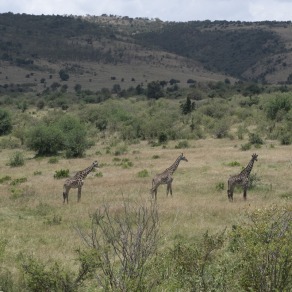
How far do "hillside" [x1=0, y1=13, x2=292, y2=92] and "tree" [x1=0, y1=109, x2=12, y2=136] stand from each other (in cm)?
6715

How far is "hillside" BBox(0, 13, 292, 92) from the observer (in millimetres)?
140750

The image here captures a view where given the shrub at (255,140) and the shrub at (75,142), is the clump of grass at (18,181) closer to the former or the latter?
the shrub at (75,142)

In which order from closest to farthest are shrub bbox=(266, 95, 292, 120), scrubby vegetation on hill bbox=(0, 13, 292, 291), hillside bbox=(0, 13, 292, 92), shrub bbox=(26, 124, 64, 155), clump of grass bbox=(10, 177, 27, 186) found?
scrubby vegetation on hill bbox=(0, 13, 292, 291), clump of grass bbox=(10, 177, 27, 186), shrub bbox=(26, 124, 64, 155), shrub bbox=(266, 95, 292, 120), hillside bbox=(0, 13, 292, 92)

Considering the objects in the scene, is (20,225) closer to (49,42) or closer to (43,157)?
(43,157)

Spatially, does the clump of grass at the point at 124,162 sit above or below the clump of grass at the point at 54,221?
below

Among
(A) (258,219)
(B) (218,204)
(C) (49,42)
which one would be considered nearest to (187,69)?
(C) (49,42)

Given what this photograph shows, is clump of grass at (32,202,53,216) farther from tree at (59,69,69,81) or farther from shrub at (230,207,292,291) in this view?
tree at (59,69,69,81)

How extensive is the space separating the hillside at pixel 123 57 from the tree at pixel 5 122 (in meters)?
67.2

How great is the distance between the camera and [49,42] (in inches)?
6575

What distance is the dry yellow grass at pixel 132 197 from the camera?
16031mm

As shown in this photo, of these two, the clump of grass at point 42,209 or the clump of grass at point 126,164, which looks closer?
the clump of grass at point 42,209

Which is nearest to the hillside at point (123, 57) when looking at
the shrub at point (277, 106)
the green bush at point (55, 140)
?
the shrub at point (277, 106)

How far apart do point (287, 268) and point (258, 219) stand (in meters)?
1.16

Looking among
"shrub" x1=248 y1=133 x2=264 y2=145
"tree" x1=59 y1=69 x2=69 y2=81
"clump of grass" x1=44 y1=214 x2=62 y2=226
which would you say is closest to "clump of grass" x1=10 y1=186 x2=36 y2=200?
"clump of grass" x1=44 y1=214 x2=62 y2=226
